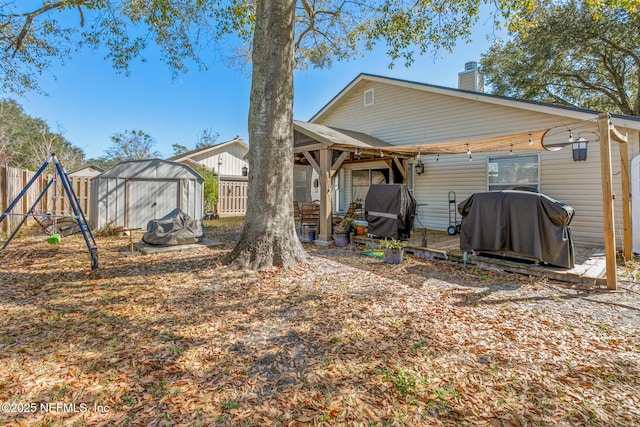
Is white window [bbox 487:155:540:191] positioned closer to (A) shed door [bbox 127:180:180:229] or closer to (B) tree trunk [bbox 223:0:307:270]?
(B) tree trunk [bbox 223:0:307:270]

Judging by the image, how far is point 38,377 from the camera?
242 cm

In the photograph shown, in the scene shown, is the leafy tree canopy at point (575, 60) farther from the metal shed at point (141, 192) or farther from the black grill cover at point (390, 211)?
the metal shed at point (141, 192)

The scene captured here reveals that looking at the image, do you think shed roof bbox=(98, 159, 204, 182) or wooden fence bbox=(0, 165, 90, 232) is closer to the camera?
wooden fence bbox=(0, 165, 90, 232)

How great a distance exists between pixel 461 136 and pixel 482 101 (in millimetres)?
1132

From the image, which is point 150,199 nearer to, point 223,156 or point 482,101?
point 482,101

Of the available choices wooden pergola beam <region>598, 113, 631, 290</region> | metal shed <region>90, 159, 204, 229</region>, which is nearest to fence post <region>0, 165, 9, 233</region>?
metal shed <region>90, 159, 204, 229</region>

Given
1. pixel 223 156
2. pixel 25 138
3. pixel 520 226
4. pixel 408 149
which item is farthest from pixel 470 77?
pixel 25 138

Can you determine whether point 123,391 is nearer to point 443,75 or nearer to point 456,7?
point 456,7

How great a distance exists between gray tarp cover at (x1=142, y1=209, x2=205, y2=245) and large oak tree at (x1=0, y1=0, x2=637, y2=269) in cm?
277

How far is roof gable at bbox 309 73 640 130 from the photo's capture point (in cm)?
709

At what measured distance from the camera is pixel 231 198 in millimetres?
16984

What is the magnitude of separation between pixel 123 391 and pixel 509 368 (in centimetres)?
314

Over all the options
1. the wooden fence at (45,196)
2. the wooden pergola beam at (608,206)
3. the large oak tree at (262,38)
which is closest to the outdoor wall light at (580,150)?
the wooden pergola beam at (608,206)

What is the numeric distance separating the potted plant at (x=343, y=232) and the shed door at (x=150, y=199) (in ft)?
21.4
